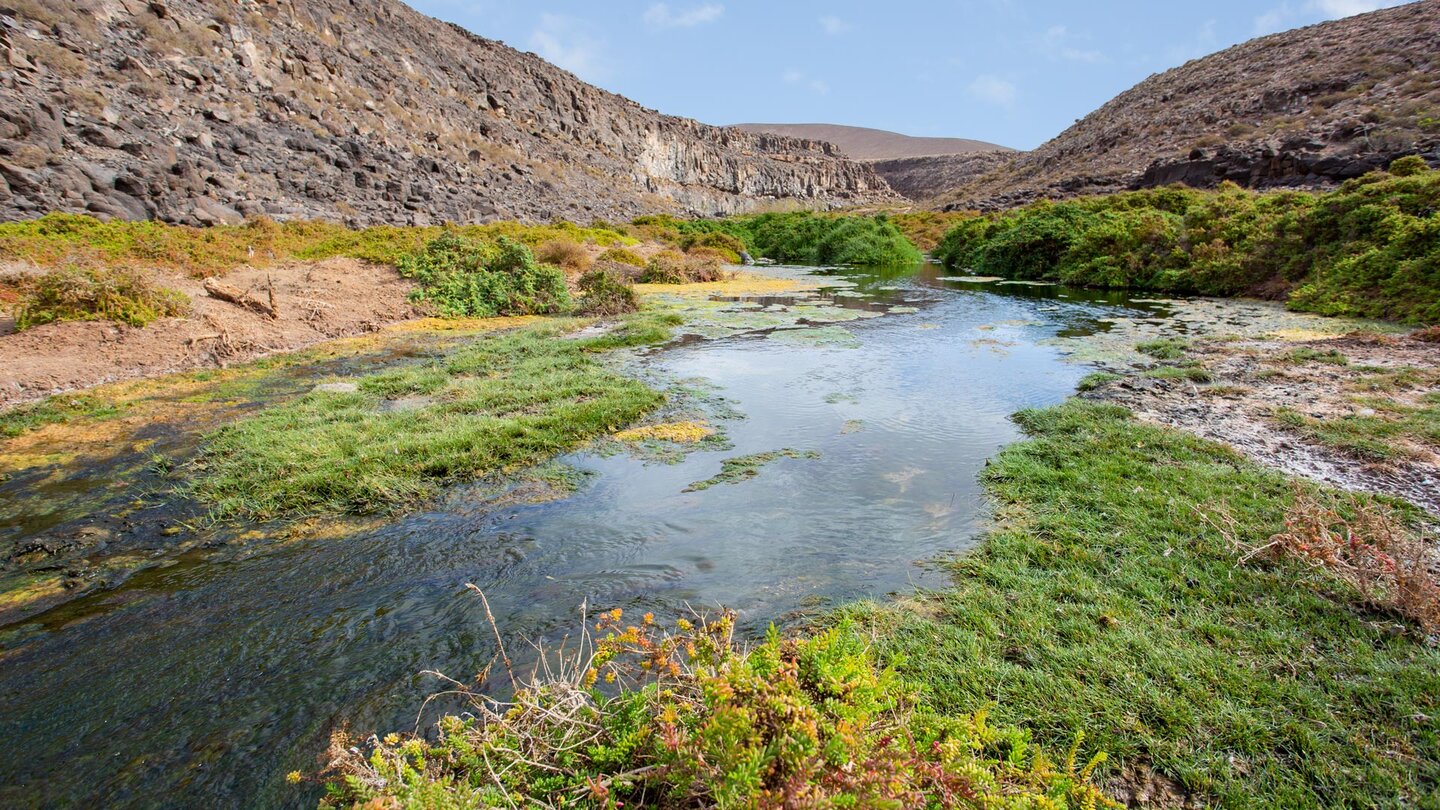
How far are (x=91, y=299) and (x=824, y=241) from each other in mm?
33274

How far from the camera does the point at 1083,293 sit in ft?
67.5

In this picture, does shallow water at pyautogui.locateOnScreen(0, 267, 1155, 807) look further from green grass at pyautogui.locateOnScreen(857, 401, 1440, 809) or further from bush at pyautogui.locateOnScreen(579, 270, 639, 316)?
bush at pyautogui.locateOnScreen(579, 270, 639, 316)

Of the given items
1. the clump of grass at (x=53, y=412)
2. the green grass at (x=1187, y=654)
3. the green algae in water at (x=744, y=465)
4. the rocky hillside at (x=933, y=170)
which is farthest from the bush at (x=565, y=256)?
the rocky hillside at (x=933, y=170)

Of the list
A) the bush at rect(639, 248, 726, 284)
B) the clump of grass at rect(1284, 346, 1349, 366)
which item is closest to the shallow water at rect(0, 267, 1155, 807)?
the clump of grass at rect(1284, 346, 1349, 366)

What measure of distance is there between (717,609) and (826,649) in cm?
160

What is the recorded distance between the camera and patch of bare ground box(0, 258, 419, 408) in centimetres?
847

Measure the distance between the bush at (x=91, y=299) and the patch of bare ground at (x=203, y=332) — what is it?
205 mm

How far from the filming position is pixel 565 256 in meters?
20.8

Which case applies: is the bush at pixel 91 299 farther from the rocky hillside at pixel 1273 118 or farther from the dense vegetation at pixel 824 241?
the rocky hillside at pixel 1273 118

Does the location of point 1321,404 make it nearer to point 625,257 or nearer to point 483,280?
point 483,280

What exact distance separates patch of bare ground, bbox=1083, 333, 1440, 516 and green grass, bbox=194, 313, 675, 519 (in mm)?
6333

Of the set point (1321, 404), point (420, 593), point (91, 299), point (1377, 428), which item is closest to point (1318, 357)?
point (1321, 404)

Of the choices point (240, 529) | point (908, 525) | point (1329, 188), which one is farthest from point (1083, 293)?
point (240, 529)

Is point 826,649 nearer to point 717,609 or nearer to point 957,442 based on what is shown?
point 717,609
